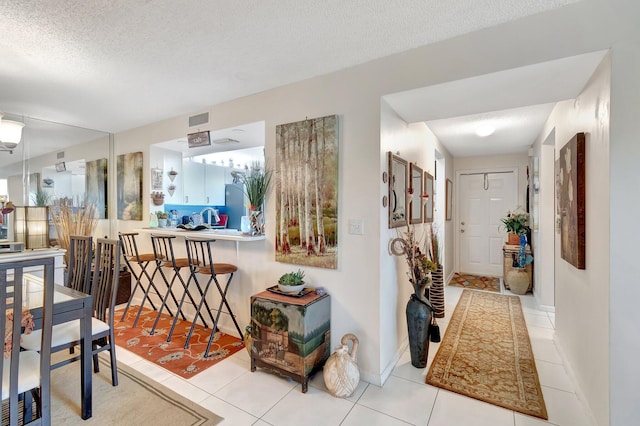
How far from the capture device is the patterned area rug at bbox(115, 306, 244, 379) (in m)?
2.58

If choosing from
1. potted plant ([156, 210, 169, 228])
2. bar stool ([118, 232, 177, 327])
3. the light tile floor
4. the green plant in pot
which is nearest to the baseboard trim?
the light tile floor

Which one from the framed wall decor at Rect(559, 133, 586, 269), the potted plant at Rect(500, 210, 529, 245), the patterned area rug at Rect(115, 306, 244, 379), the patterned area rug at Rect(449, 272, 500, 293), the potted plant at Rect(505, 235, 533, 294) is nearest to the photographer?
the framed wall decor at Rect(559, 133, 586, 269)

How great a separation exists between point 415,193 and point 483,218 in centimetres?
334

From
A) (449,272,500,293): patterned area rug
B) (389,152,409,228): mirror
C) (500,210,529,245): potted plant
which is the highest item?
(389,152,409,228): mirror

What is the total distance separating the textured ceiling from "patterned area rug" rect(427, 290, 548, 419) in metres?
2.56

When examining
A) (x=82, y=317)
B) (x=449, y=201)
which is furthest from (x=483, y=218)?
(x=82, y=317)

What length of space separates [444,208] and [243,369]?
3.94 meters

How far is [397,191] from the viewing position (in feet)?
8.70

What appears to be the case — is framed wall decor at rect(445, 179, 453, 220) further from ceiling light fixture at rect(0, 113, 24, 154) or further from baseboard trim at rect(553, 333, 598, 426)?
ceiling light fixture at rect(0, 113, 24, 154)

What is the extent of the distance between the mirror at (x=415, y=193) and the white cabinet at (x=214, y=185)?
3515mm

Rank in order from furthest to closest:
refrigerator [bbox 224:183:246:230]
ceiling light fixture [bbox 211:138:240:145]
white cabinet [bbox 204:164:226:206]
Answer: refrigerator [bbox 224:183:246:230]
white cabinet [bbox 204:164:226:206]
ceiling light fixture [bbox 211:138:240:145]

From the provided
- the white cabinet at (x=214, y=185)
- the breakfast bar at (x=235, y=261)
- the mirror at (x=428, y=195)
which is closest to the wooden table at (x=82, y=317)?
the breakfast bar at (x=235, y=261)

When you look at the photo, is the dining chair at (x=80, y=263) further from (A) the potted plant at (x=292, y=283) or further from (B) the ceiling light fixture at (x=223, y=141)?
(B) the ceiling light fixture at (x=223, y=141)

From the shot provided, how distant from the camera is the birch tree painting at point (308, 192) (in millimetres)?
2482
